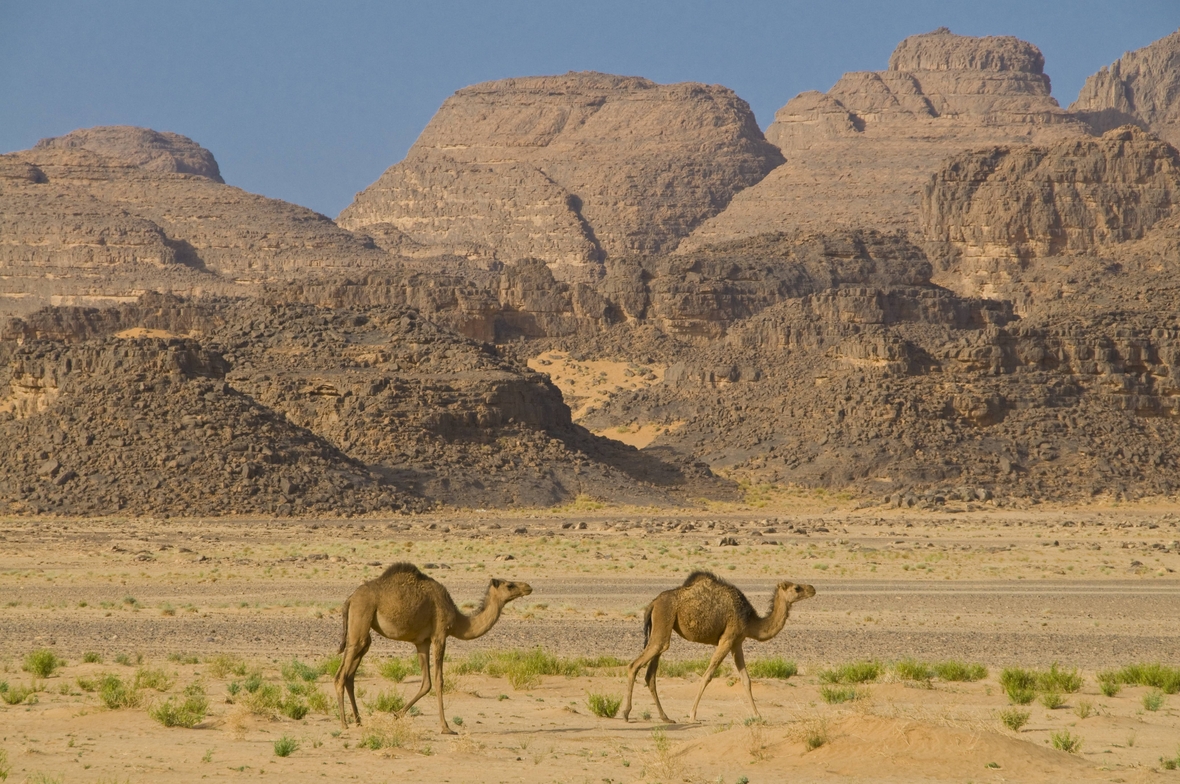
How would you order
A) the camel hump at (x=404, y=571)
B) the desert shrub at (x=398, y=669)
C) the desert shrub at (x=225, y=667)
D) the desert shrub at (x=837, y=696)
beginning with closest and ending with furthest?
the camel hump at (x=404, y=571)
the desert shrub at (x=837, y=696)
the desert shrub at (x=398, y=669)
the desert shrub at (x=225, y=667)

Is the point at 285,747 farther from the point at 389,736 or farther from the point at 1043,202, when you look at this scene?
the point at 1043,202

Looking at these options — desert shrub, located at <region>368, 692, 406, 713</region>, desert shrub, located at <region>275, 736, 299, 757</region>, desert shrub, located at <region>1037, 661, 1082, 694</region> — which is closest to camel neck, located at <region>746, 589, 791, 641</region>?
desert shrub, located at <region>368, 692, 406, 713</region>

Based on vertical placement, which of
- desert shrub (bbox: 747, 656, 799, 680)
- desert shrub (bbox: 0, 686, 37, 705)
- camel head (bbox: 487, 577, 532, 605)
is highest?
camel head (bbox: 487, 577, 532, 605)

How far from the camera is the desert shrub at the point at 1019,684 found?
66.5ft

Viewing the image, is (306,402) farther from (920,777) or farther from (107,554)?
(920,777)

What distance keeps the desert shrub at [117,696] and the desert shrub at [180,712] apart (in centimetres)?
34

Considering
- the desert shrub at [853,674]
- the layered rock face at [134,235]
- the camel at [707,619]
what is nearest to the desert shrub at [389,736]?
the camel at [707,619]

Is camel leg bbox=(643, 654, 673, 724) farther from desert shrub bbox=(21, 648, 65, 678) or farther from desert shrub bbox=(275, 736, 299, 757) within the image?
desert shrub bbox=(21, 648, 65, 678)

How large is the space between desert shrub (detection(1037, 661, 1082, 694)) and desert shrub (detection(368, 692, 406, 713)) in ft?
25.3

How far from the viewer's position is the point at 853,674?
21703 millimetres

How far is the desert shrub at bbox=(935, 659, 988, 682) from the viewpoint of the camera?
22.2 meters

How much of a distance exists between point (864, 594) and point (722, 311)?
85016mm

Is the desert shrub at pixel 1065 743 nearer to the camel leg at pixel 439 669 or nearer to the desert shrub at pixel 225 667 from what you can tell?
the camel leg at pixel 439 669

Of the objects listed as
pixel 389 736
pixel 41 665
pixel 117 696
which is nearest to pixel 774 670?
pixel 389 736
